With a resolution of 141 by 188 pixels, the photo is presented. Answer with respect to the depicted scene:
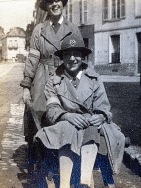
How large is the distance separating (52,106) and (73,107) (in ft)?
0.44

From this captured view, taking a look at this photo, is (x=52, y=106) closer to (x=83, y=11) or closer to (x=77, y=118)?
(x=77, y=118)

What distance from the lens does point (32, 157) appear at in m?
2.92

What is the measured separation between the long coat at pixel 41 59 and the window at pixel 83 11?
13987 mm

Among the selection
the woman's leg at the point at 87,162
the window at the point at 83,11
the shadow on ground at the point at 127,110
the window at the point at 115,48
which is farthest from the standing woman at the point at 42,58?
the window at the point at 83,11

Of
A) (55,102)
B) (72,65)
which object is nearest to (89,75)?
(72,65)

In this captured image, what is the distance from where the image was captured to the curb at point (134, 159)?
3154 millimetres

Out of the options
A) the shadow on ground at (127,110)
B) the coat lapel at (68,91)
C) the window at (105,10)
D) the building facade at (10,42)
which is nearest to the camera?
the coat lapel at (68,91)

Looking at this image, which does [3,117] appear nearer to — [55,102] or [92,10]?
[55,102]

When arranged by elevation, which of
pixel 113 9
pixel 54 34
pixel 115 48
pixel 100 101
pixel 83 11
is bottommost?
pixel 100 101

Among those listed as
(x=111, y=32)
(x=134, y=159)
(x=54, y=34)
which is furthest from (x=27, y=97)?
(x=111, y=32)

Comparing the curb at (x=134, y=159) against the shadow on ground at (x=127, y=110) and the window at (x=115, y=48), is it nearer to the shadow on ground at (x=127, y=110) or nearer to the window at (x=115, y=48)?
the shadow on ground at (x=127, y=110)

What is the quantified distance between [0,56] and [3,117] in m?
1.70

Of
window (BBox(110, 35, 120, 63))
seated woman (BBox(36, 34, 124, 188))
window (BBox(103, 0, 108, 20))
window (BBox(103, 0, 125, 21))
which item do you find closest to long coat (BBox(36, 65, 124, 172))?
seated woman (BBox(36, 34, 124, 188))

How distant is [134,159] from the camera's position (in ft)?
10.7
